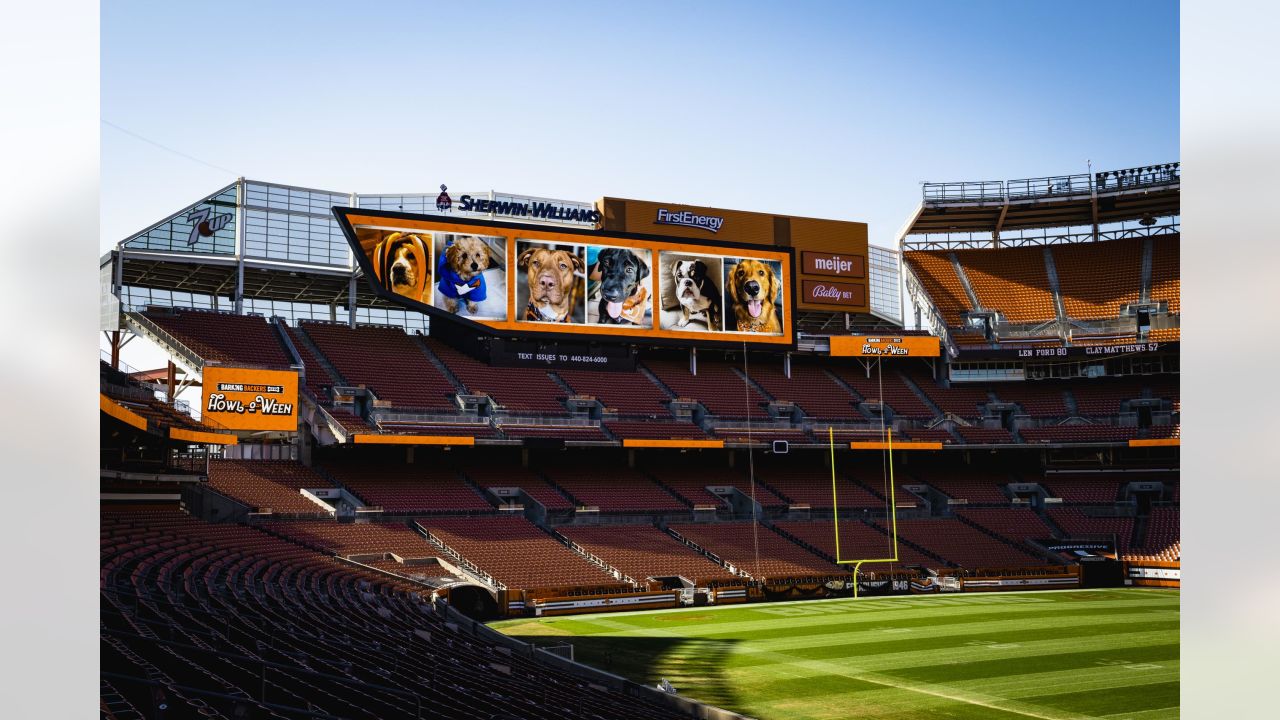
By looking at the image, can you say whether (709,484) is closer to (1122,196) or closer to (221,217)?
(221,217)

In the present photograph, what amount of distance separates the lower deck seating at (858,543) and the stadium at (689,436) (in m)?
0.14


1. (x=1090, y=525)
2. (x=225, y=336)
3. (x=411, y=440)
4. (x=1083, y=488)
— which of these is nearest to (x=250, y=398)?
(x=225, y=336)

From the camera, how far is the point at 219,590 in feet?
48.4

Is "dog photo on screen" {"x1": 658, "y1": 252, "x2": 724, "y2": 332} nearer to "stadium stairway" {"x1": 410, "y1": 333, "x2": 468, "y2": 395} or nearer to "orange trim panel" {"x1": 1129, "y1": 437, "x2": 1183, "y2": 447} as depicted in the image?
"stadium stairway" {"x1": 410, "y1": 333, "x2": 468, "y2": 395}

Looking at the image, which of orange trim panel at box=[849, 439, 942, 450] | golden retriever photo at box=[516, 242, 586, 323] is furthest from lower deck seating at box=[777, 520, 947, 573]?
golden retriever photo at box=[516, 242, 586, 323]

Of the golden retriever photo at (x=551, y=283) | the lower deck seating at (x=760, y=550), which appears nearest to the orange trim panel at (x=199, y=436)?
the golden retriever photo at (x=551, y=283)

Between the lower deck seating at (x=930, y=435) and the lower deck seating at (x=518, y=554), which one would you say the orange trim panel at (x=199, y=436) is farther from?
the lower deck seating at (x=930, y=435)

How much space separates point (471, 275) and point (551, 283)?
298 centimetres

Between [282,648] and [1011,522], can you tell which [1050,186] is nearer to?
[1011,522]

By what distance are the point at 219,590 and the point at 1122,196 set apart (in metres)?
45.2

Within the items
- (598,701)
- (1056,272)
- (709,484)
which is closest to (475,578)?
(709,484)

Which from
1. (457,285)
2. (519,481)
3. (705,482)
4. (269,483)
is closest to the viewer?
(269,483)

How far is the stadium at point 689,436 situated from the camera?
22.7 m

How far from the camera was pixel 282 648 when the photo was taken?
10305 mm
